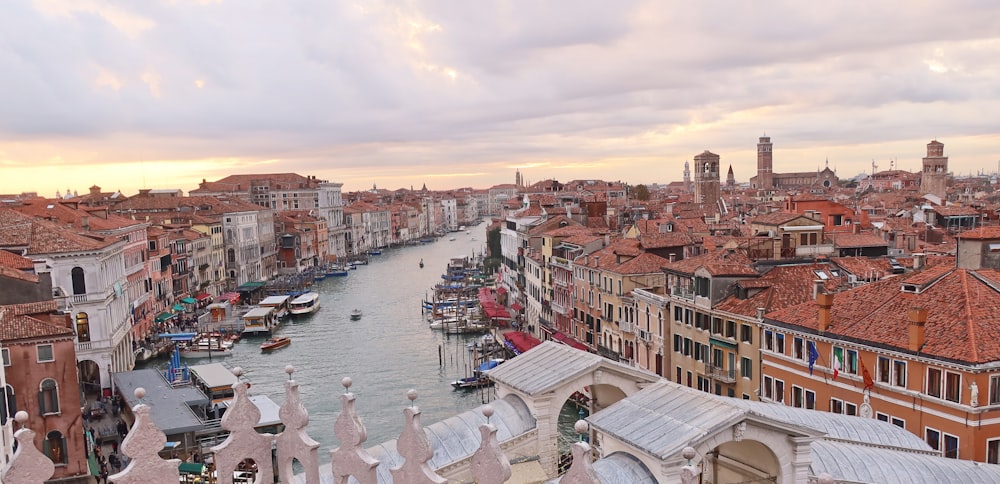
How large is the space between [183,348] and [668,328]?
18998mm

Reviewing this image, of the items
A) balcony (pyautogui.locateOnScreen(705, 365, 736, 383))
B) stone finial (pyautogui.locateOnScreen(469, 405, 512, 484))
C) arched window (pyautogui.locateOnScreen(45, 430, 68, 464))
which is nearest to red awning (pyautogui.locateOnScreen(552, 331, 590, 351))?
balcony (pyautogui.locateOnScreen(705, 365, 736, 383))

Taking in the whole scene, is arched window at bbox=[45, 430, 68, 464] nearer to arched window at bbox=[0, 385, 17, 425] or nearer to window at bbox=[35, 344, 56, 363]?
arched window at bbox=[0, 385, 17, 425]

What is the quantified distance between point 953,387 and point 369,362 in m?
19.0

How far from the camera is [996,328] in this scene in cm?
1229

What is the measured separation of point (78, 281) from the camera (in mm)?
21438

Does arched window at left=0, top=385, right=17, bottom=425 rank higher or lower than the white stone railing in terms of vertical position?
lower

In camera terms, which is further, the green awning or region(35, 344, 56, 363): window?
the green awning

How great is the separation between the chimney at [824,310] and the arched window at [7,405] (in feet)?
43.7

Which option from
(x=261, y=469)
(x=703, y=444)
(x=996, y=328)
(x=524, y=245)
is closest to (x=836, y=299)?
(x=996, y=328)

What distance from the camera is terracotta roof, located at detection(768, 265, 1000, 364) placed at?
12.1m

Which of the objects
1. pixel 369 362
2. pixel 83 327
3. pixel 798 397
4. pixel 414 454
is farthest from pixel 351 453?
pixel 369 362

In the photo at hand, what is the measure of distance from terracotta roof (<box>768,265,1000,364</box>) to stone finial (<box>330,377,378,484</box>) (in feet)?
35.5

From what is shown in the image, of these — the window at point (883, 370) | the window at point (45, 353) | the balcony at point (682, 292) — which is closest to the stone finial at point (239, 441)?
the window at point (883, 370)

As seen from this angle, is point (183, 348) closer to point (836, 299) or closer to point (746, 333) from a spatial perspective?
point (746, 333)
